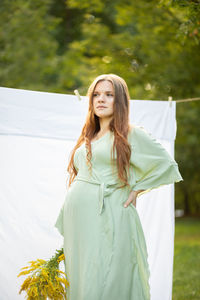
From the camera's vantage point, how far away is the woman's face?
2656 millimetres

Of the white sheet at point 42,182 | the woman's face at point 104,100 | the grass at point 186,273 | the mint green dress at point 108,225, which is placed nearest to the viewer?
the mint green dress at point 108,225

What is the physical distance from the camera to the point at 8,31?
27.7 feet

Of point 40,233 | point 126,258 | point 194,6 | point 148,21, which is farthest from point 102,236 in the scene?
point 148,21

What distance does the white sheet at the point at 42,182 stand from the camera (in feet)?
11.4

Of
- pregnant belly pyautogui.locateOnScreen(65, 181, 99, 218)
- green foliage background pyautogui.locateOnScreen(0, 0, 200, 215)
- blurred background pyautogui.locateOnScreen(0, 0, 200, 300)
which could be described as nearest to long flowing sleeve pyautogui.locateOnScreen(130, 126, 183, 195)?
pregnant belly pyautogui.locateOnScreen(65, 181, 99, 218)

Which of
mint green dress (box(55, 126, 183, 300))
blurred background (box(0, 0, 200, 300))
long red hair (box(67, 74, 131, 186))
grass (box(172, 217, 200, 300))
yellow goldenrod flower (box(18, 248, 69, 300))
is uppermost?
blurred background (box(0, 0, 200, 300))

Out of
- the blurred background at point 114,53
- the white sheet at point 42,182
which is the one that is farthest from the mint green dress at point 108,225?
the blurred background at point 114,53

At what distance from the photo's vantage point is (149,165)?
2.58 m

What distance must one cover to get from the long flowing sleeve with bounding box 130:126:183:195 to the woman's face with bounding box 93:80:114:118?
22 cm

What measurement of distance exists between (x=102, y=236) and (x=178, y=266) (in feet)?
12.8

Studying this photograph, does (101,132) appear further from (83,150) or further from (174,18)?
(174,18)

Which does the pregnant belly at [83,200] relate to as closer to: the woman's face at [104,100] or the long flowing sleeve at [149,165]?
the long flowing sleeve at [149,165]

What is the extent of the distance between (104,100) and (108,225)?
77 cm

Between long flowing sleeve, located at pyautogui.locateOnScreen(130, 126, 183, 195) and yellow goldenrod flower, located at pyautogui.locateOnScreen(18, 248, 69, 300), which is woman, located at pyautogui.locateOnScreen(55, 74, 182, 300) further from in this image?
yellow goldenrod flower, located at pyautogui.locateOnScreen(18, 248, 69, 300)
